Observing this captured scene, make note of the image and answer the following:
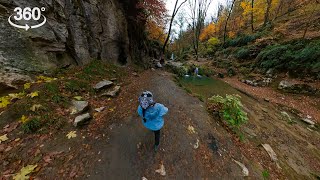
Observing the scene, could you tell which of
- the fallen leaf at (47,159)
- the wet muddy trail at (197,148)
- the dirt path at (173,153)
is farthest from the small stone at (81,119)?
the fallen leaf at (47,159)

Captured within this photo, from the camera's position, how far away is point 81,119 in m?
4.49

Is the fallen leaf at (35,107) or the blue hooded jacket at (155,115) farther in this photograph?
the fallen leaf at (35,107)

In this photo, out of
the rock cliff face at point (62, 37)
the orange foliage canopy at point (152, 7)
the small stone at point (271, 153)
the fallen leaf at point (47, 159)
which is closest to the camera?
the fallen leaf at point (47, 159)

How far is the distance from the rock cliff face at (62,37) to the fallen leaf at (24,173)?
3.63m

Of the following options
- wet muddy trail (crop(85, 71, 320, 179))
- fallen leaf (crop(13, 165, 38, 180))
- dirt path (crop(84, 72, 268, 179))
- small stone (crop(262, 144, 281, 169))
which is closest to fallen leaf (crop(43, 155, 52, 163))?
fallen leaf (crop(13, 165, 38, 180))

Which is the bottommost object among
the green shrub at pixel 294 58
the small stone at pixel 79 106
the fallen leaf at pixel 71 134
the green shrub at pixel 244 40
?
the fallen leaf at pixel 71 134

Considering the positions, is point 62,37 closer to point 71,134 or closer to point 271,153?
point 71,134

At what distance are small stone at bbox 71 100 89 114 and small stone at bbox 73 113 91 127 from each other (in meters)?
0.46

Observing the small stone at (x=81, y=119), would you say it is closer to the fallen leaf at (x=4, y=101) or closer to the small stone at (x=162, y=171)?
the fallen leaf at (x=4, y=101)

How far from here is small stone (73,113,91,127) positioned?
438 cm

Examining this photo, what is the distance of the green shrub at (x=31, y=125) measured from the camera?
12.5 feet

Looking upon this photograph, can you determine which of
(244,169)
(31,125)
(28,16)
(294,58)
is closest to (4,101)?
(31,125)

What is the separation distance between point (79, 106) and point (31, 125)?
146 cm

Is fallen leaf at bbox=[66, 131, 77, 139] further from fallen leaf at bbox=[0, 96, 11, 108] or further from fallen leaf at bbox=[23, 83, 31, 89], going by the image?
fallen leaf at bbox=[23, 83, 31, 89]
